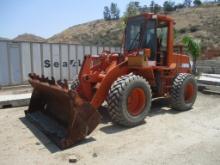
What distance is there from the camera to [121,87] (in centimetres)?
634

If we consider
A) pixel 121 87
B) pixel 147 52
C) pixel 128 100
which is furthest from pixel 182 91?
pixel 121 87

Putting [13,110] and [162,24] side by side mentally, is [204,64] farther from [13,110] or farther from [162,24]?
[13,110]

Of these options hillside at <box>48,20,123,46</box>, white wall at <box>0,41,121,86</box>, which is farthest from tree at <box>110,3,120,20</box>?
white wall at <box>0,41,121,86</box>

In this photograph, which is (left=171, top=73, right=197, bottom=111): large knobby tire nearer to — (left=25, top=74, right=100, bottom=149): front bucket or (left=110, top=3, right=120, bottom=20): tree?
(left=25, top=74, right=100, bottom=149): front bucket

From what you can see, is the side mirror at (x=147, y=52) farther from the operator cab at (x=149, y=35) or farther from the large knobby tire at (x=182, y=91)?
the large knobby tire at (x=182, y=91)

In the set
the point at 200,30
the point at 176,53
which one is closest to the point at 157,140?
the point at 176,53

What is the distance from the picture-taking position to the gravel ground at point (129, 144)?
16.2 ft

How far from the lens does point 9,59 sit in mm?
13180

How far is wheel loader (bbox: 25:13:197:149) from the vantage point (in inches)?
222

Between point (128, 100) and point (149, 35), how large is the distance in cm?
193

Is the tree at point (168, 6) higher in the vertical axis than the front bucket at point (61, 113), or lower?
higher

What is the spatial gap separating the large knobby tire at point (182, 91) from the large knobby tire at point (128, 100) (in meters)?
1.34

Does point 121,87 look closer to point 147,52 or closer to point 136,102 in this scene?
point 136,102

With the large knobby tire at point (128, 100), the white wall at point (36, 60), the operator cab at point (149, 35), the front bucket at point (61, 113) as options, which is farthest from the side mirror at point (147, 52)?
the white wall at point (36, 60)
